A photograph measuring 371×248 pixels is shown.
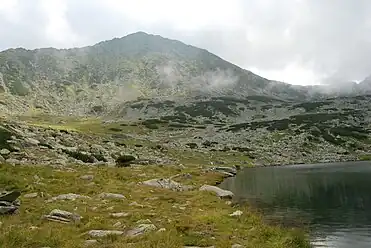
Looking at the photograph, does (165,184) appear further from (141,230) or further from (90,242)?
(90,242)

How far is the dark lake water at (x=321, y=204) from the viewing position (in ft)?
101

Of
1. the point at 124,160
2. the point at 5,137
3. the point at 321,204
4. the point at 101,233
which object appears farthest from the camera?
the point at 124,160

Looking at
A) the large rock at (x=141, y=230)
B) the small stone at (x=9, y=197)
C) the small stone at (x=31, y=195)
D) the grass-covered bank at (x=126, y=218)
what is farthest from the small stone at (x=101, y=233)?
the small stone at (x=31, y=195)

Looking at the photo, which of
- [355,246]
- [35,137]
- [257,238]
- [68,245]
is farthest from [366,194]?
[35,137]

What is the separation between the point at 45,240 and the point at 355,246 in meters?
19.5

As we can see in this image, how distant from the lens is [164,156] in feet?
356

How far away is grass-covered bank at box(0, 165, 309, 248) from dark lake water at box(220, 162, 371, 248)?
4.52 m

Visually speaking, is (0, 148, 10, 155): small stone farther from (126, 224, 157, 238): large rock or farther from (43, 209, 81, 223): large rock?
(126, 224, 157, 238): large rock

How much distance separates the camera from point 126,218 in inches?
1123

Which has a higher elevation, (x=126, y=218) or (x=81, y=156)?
(x=126, y=218)

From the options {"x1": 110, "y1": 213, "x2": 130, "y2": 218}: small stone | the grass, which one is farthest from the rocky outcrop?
the grass

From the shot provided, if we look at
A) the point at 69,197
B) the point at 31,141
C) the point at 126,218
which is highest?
the point at 31,141

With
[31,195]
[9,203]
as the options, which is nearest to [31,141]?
[31,195]

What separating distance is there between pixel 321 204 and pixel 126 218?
2632 cm
